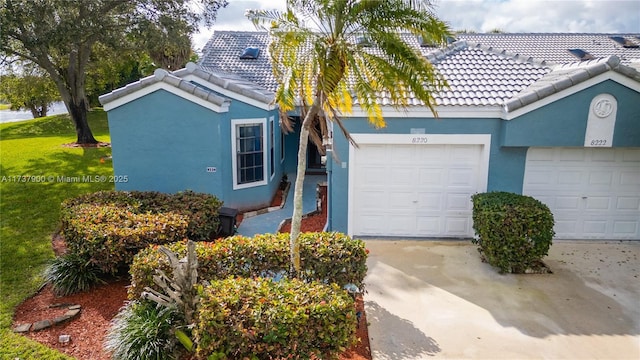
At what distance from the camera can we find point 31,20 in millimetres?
15516

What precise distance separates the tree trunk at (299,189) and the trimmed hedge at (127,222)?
2906 millimetres

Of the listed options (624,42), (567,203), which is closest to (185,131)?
(567,203)

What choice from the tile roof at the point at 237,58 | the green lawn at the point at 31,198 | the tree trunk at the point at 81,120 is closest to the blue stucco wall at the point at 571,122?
the tile roof at the point at 237,58

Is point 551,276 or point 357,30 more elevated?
point 357,30

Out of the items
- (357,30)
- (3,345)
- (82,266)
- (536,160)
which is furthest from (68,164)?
(536,160)

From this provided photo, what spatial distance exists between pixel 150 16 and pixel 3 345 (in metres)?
16.6

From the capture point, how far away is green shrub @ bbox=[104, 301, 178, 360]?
5.76 meters

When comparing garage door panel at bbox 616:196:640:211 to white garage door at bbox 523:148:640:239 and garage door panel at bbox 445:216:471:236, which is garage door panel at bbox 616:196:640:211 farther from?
garage door panel at bbox 445:216:471:236

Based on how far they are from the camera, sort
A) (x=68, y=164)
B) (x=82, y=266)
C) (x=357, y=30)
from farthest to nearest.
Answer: (x=68, y=164) → (x=82, y=266) → (x=357, y=30)

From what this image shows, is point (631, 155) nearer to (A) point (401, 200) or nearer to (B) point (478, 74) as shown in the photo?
(B) point (478, 74)

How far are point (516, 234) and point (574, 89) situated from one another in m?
3.77

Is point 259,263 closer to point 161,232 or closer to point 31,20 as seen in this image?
point 161,232

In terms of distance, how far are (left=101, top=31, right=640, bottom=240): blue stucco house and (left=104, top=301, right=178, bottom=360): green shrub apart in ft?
16.4

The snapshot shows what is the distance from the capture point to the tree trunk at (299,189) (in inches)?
243
